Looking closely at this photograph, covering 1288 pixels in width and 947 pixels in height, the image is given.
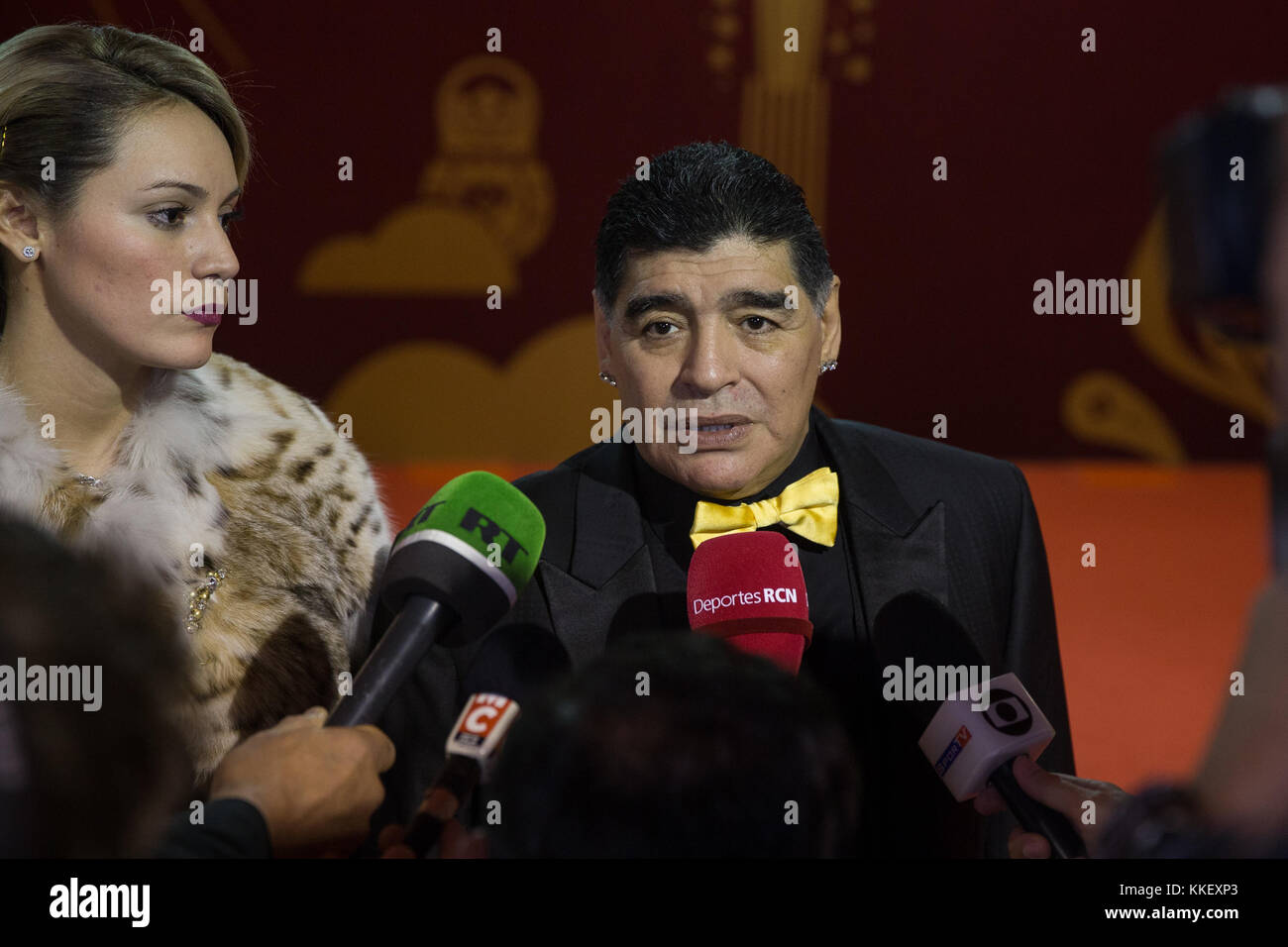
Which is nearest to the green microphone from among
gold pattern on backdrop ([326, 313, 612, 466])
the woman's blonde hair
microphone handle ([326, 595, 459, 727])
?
microphone handle ([326, 595, 459, 727])

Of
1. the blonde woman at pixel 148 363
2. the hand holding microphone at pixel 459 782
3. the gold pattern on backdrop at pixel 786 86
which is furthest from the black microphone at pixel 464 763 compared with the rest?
the gold pattern on backdrop at pixel 786 86

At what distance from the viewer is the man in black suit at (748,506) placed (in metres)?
2.00

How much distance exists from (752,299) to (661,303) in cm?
14

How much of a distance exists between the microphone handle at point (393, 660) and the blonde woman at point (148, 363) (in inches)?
16.9

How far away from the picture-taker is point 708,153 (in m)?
2.13

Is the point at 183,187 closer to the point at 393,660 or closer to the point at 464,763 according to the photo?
the point at 393,660

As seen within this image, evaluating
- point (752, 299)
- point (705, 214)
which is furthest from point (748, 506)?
point (705, 214)

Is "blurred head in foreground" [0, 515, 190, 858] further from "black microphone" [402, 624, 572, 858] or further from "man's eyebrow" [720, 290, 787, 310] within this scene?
"man's eyebrow" [720, 290, 787, 310]

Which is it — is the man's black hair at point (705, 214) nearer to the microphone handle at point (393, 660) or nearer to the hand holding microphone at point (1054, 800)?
the microphone handle at point (393, 660)

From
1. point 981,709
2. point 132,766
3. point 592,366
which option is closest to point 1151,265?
point 592,366

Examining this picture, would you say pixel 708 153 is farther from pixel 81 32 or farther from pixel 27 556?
pixel 27 556

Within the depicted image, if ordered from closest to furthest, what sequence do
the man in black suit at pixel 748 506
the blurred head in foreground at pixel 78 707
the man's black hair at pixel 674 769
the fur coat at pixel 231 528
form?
1. the blurred head in foreground at pixel 78 707
2. the man's black hair at pixel 674 769
3. the fur coat at pixel 231 528
4. the man in black suit at pixel 748 506

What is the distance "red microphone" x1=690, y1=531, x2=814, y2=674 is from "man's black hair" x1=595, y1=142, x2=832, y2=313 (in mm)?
558

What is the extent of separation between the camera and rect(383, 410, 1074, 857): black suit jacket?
6.56ft
